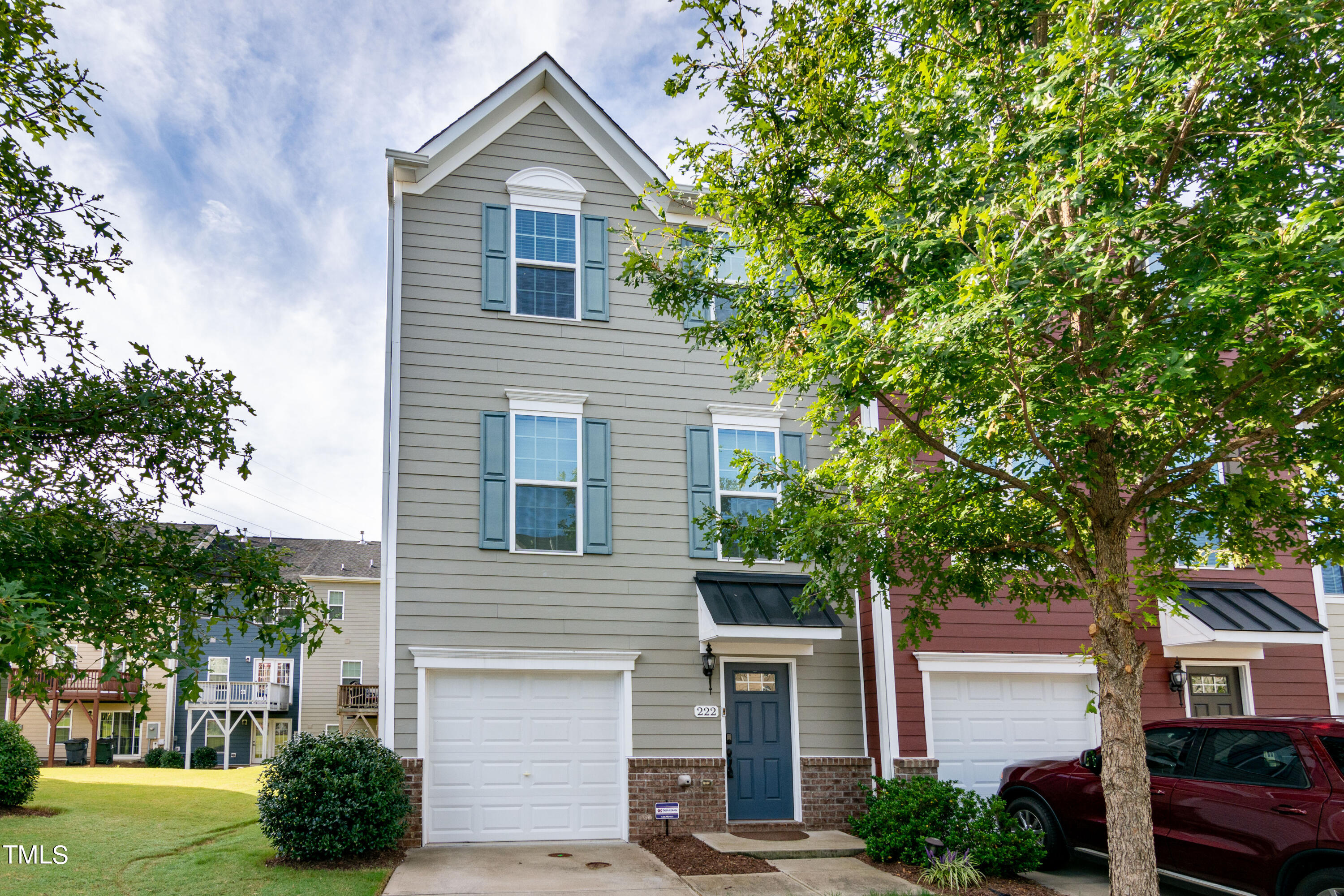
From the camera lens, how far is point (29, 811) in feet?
41.7

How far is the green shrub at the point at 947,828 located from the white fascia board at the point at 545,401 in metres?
6.09

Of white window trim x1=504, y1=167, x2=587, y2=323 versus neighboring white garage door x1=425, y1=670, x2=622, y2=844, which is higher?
white window trim x1=504, y1=167, x2=587, y2=323

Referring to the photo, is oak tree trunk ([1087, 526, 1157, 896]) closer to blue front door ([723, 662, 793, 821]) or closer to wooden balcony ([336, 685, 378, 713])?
blue front door ([723, 662, 793, 821])

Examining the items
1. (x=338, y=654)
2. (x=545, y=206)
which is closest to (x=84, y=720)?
(x=338, y=654)

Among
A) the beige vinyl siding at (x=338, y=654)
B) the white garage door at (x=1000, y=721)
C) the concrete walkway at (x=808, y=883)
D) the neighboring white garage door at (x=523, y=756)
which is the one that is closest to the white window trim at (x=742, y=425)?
the neighboring white garage door at (x=523, y=756)

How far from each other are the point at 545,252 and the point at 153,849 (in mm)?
8556

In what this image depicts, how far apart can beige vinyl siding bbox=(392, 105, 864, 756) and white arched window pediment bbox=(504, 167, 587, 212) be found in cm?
12

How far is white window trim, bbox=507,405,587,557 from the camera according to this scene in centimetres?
1200

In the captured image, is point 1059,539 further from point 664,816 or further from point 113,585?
point 113,585

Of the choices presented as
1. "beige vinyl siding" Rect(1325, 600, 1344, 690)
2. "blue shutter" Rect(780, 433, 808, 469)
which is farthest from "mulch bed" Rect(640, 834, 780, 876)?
"beige vinyl siding" Rect(1325, 600, 1344, 690)

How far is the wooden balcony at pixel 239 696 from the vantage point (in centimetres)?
2772

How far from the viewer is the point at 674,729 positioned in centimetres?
1194

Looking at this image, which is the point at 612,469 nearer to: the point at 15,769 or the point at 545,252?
the point at 545,252

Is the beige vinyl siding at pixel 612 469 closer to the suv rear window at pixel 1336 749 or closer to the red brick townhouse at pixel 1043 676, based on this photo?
the red brick townhouse at pixel 1043 676
